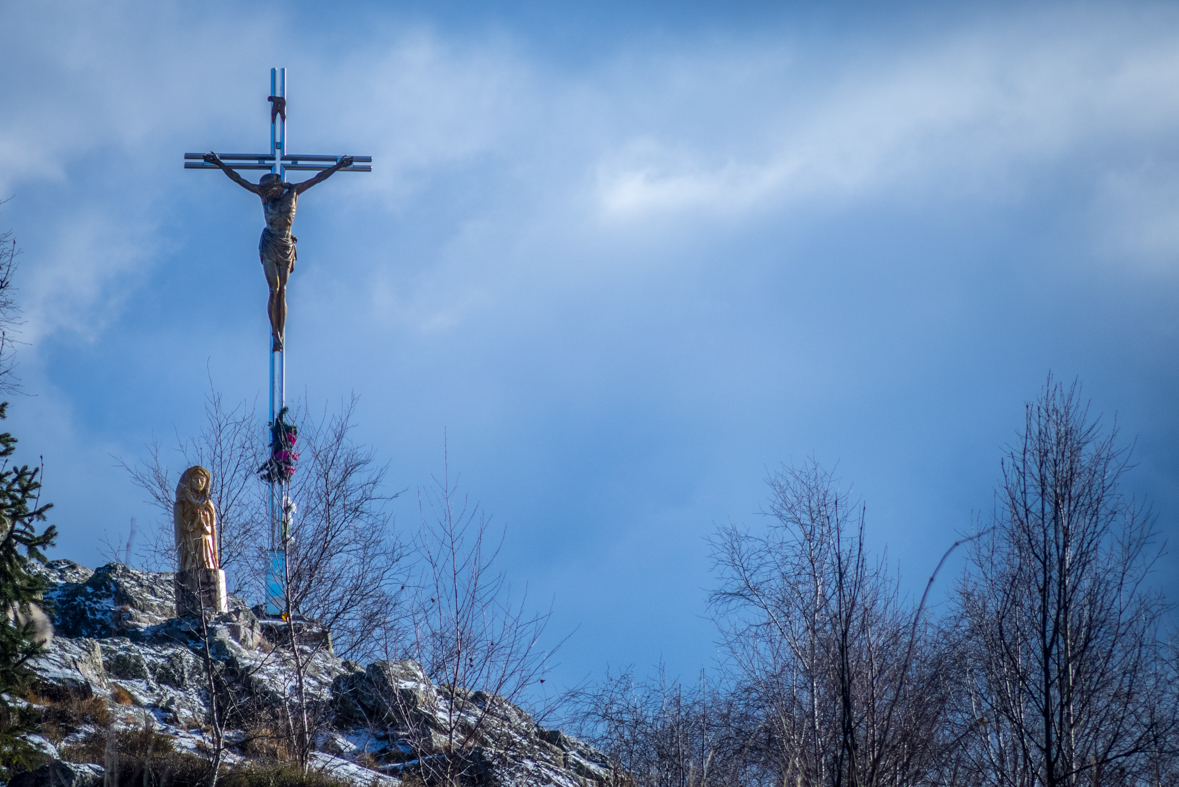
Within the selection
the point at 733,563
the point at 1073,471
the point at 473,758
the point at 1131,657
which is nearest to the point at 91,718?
the point at 473,758

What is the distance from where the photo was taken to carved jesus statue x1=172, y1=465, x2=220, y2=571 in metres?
15.4

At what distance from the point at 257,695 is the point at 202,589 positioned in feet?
8.31

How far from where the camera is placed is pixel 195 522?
1559cm

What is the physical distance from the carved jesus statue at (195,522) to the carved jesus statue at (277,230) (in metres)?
3.10

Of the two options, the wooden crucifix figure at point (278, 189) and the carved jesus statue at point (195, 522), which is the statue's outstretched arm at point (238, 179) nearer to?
the wooden crucifix figure at point (278, 189)

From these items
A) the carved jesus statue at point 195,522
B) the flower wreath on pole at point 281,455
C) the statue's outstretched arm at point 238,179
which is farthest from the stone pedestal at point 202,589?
the statue's outstretched arm at point 238,179

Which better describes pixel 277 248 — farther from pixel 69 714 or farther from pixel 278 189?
pixel 69 714

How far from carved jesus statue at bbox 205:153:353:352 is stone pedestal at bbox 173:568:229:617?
440cm

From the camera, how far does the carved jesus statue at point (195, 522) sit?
15.4 m

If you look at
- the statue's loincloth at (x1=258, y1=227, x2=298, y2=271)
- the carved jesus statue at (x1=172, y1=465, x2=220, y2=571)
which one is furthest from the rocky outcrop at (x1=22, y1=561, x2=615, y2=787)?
the statue's loincloth at (x1=258, y1=227, x2=298, y2=271)

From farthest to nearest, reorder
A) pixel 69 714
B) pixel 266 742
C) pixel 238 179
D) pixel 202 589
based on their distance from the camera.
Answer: pixel 238 179 → pixel 202 589 → pixel 266 742 → pixel 69 714

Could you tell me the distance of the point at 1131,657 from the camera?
41.8ft

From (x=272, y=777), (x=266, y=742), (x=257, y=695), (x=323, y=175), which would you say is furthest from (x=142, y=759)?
(x=323, y=175)

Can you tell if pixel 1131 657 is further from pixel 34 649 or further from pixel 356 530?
pixel 34 649
